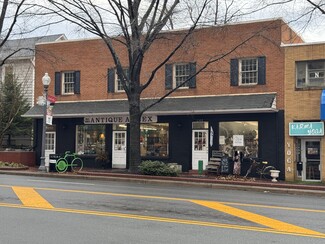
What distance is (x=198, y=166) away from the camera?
76.4 ft

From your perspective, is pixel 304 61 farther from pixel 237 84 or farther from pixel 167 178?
pixel 167 178

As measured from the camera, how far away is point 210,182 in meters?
19.7

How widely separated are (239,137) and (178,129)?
3.50m

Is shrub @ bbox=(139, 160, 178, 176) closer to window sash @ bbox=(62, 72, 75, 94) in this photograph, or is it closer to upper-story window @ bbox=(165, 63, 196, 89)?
upper-story window @ bbox=(165, 63, 196, 89)

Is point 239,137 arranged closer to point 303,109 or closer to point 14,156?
point 303,109

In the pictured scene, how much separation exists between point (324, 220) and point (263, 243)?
3118mm

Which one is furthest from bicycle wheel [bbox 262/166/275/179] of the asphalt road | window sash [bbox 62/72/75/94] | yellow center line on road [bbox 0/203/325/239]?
yellow center line on road [bbox 0/203/325/239]

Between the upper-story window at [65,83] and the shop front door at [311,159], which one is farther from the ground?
the upper-story window at [65,83]

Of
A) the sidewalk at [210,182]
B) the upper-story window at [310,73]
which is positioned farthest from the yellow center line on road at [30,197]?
the upper-story window at [310,73]

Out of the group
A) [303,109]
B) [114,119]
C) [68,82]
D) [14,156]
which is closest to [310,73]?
[303,109]

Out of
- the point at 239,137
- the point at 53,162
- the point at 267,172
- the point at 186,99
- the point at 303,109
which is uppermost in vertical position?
the point at 186,99

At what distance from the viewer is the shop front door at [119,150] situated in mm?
26000

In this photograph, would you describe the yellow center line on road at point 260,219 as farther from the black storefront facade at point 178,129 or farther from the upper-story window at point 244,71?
the upper-story window at point 244,71

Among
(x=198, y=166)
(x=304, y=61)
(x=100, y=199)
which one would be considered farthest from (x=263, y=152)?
(x=100, y=199)
